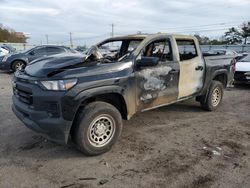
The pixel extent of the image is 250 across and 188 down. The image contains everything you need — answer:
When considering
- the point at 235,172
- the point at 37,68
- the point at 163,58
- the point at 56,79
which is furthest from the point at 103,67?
the point at 235,172

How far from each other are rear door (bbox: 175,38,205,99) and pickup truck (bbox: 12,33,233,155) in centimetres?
2

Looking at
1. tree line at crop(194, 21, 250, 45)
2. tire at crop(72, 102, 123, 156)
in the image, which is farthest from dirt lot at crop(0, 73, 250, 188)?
tree line at crop(194, 21, 250, 45)

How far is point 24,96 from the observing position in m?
4.32

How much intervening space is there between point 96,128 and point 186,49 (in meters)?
3.08

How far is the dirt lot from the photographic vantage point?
3.64 meters

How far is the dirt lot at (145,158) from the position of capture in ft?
11.9

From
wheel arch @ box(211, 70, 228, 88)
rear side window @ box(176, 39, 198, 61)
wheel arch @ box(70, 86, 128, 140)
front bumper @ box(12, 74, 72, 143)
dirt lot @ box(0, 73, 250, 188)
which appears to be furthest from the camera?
wheel arch @ box(211, 70, 228, 88)

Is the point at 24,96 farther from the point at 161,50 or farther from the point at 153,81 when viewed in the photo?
the point at 161,50

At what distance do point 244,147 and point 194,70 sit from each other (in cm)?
195

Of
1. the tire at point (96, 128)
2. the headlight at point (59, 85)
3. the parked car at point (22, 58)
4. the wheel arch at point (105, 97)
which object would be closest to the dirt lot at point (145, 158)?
the tire at point (96, 128)

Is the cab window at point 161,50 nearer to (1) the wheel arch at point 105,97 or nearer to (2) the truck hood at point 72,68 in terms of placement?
(2) the truck hood at point 72,68

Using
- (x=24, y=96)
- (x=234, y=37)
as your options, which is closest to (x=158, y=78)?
(x=24, y=96)

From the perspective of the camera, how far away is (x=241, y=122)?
6.12 metres

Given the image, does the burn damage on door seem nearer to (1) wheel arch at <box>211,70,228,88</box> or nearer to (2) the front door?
(2) the front door
